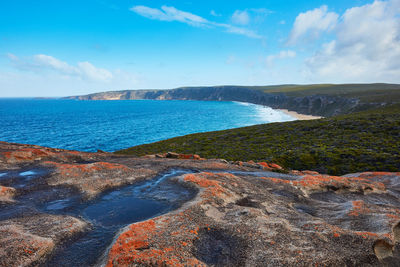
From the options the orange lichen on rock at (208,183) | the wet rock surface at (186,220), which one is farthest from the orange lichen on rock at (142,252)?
the orange lichen on rock at (208,183)

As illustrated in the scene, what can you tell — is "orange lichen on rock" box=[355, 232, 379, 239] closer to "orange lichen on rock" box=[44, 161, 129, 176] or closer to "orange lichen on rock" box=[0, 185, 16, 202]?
"orange lichen on rock" box=[44, 161, 129, 176]

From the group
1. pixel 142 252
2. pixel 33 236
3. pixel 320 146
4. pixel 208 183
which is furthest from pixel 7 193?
pixel 320 146

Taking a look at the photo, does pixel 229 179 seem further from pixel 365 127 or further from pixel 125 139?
pixel 125 139

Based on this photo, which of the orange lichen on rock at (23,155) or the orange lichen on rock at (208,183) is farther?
the orange lichen on rock at (23,155)

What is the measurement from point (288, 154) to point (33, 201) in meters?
39.2

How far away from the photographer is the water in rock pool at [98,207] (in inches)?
325

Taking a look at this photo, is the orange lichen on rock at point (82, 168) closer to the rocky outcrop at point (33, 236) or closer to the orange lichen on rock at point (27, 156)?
the orange lichen on rock at point (27, 156)

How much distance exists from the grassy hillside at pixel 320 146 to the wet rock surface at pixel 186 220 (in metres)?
17.6

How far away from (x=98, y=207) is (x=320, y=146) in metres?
44.2

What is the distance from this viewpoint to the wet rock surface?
306 inches

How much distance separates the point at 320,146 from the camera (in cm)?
4309

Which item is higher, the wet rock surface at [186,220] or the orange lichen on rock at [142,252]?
the orange lichen on rock at [142,252]

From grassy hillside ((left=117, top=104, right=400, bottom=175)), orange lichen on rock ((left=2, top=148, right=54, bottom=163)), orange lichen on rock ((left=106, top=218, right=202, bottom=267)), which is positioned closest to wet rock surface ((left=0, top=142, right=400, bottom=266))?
orange lichen on rock ((left=106, top=218, right=202, bottom=267))

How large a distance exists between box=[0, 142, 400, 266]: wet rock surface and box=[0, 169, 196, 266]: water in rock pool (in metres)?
0.06
